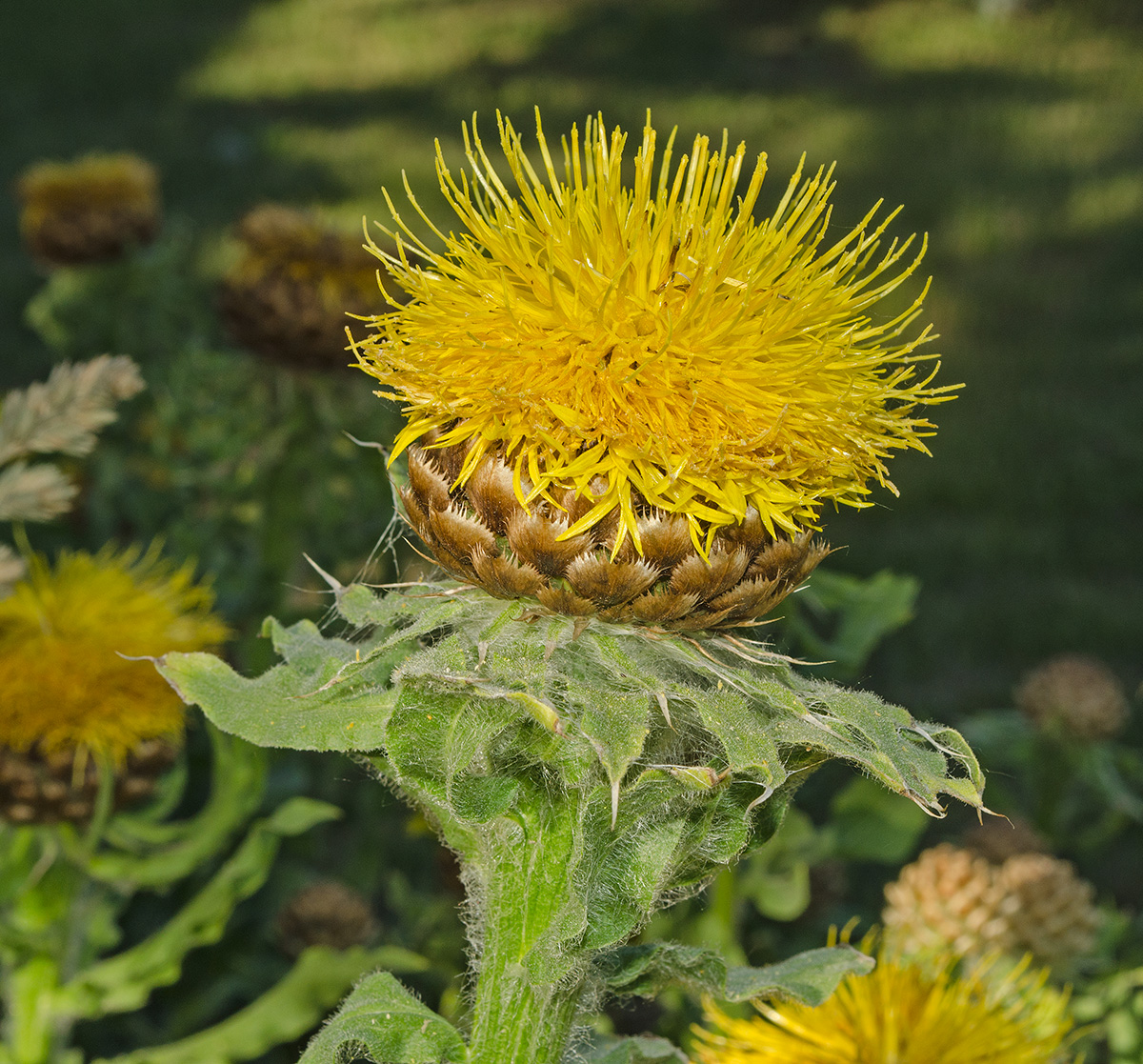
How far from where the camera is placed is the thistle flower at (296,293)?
10.3 feet

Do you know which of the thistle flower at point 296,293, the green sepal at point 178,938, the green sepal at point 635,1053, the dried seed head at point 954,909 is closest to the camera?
the green sepal at point 635,1053

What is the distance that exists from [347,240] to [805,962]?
2.37 m

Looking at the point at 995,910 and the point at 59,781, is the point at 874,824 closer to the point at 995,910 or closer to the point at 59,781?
the point at 995,910

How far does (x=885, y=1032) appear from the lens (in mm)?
1627

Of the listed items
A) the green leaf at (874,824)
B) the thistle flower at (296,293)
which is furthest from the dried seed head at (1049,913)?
the thistle flower at (296,293)

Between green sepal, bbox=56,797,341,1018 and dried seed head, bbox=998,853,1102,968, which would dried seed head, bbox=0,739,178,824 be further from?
dried seed head, bbox=998,853,1102,968

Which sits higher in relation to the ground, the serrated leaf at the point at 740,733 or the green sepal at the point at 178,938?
the serrated leaf at the point at 740,733

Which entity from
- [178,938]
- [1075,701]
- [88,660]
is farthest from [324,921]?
[1075,701]

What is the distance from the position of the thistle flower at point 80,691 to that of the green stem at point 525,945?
0.86m

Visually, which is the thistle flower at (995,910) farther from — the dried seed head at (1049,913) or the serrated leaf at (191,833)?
the serrated leaf at (191,833)

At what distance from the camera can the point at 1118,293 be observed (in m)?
6.82

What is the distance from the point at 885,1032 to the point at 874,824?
1.01 metres

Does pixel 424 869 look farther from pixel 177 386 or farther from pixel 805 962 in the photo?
pixel 805 962

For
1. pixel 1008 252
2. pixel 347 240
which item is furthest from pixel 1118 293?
pixel 347 240
